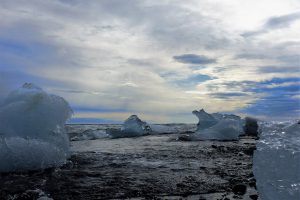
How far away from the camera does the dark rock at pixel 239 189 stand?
6.13m

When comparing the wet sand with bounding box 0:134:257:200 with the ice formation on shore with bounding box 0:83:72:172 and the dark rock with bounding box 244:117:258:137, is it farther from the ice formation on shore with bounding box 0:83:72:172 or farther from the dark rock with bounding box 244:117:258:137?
the dark rock with bounding box 244:117:258:137

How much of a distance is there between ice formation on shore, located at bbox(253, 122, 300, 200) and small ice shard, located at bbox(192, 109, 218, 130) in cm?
1735

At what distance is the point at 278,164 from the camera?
5.08 m

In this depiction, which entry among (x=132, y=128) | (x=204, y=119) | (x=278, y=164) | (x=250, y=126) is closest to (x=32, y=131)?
(x=278, y=164)

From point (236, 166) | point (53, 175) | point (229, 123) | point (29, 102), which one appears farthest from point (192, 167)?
point (229, 123)

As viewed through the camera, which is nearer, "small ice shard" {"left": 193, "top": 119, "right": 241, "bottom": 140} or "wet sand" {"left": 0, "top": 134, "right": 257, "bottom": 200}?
"wet sand" {"left": 0, "top": 134, "right": 257, "bottom": 200}

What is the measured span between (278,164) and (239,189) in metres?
1.43

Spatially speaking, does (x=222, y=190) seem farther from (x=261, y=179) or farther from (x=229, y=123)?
(x=229, y=123)

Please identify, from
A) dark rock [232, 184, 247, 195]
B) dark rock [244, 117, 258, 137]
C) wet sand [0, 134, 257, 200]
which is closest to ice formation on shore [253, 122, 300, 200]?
wet sand [0, 134, 257, 200]

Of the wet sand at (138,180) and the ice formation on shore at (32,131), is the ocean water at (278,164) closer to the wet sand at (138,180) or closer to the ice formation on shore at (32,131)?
the wet sand at (138,180)

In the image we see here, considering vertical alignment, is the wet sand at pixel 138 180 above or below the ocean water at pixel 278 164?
below

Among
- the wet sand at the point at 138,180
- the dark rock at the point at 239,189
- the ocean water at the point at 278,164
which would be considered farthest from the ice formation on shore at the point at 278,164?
the dark rock at the point at 239,189

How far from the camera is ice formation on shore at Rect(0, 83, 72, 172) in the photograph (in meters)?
8.59

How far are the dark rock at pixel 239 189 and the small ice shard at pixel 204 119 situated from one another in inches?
661
